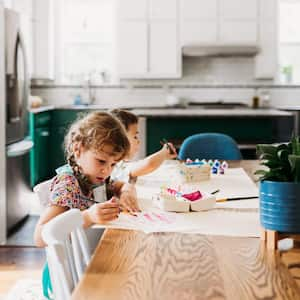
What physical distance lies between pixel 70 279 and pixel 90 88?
6.15 m

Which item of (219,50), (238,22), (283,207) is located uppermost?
(238,22)

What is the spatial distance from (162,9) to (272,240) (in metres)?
5.94

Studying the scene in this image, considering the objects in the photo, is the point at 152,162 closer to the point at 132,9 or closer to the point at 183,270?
the point at 183,270

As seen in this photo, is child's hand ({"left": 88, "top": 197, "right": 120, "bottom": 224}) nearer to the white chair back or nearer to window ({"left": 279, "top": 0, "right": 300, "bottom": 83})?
the white chair back

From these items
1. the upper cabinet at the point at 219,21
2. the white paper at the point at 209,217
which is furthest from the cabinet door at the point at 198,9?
the white paper at the point at 209,217

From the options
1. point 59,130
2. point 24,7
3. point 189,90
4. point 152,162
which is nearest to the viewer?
point 152,162

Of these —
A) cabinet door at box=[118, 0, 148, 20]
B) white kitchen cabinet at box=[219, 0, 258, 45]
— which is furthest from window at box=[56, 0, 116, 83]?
white kitchen cabinet at box=[219, 0, 258, 45]

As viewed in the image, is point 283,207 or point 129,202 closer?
point 283,207

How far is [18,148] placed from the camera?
15.1 ft

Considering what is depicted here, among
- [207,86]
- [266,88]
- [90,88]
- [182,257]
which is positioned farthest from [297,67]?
[182,257]

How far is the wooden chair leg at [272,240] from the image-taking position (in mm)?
1488

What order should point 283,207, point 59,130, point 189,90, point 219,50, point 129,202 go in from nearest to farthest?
point 283,207, point 129,202, point 59,130, point 219,50, point 189,90

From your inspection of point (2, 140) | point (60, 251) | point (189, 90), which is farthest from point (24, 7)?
point (60, 251)

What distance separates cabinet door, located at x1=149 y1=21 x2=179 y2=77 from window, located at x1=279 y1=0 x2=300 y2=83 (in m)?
1.34
